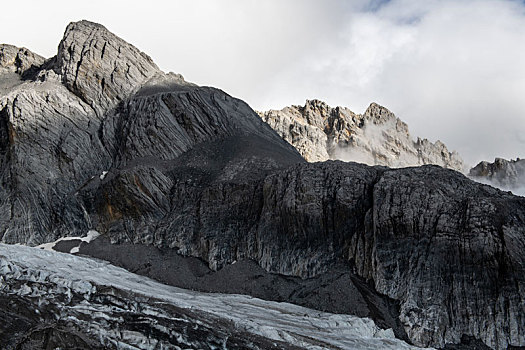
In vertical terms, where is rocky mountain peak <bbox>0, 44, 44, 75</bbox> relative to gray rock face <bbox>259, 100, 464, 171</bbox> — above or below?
below

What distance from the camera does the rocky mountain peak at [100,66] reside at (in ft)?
210

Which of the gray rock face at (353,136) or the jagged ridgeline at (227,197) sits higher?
the gray rock face at (353,136)

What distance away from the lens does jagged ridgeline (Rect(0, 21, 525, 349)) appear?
34.8 metres

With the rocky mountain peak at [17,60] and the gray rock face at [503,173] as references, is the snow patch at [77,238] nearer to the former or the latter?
the rocky mountain peak at [17,60]

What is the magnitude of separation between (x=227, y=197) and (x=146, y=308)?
72.9ft

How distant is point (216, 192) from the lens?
49.6 metres

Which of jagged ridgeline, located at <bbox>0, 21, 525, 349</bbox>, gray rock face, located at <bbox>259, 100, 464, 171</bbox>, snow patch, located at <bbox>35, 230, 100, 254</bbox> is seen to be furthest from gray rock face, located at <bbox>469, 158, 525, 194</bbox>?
snow patch, located at <bbox>35, 230, 100, 254</bbox>

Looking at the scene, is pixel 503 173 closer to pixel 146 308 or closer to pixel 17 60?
pixel 17 60

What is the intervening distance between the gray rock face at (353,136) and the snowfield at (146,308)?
267 feet

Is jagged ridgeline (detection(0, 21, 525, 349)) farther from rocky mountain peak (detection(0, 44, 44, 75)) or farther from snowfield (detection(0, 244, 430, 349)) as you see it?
snowfield (detection(0, 244, 430, 349))

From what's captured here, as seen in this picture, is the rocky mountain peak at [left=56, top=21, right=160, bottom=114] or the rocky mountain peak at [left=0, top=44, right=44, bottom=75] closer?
the rocky mountain peak at [left=56, top=21, right=160, bottom=114]

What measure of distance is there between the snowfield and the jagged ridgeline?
5271 millimetres

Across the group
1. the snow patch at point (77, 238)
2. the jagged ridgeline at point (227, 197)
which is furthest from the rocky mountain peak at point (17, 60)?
the snow patch at point (77, 238)

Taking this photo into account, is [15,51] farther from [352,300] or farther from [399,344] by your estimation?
[399,344]
